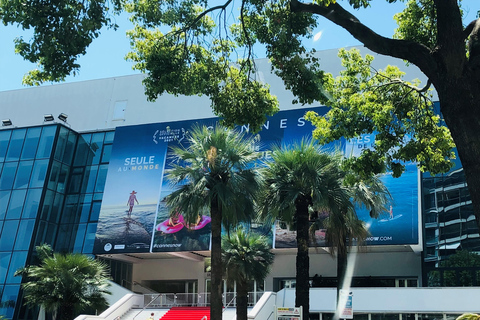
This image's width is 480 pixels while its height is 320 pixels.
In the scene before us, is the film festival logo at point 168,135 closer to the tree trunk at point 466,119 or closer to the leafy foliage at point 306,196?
the leafy foliage at point 306,196

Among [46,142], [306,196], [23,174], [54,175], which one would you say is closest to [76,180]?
[54,175]

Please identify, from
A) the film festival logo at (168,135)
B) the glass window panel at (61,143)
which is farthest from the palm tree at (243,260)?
the glass window panel at (61,143)

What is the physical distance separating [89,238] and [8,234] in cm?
543

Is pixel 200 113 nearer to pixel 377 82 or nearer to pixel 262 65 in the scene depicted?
pixel 262 65

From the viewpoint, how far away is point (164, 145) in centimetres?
4159

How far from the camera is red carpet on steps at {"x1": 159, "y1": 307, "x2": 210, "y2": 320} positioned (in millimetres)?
33184

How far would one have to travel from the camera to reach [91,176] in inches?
1807

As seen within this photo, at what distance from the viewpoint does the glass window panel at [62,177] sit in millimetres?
44734

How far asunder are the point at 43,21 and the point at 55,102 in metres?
46.8

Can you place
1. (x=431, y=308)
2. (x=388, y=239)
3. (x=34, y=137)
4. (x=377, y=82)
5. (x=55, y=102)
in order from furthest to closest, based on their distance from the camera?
1. (x=55, y=102)
2. (x=34, y=137)
3. (x=388, y=239)
4. (x=431, y=308)
5. (x=377, y=82)

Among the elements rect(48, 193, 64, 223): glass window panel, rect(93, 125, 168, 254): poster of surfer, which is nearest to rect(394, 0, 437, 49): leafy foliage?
rect(93, 125, 168, 254): poster of surfer

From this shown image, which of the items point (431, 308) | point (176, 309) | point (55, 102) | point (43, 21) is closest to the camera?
point (43, 21)

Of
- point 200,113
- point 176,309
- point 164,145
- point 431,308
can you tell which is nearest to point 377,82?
point 431,308

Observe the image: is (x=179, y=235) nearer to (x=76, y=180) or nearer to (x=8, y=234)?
(x=76, y=180)
